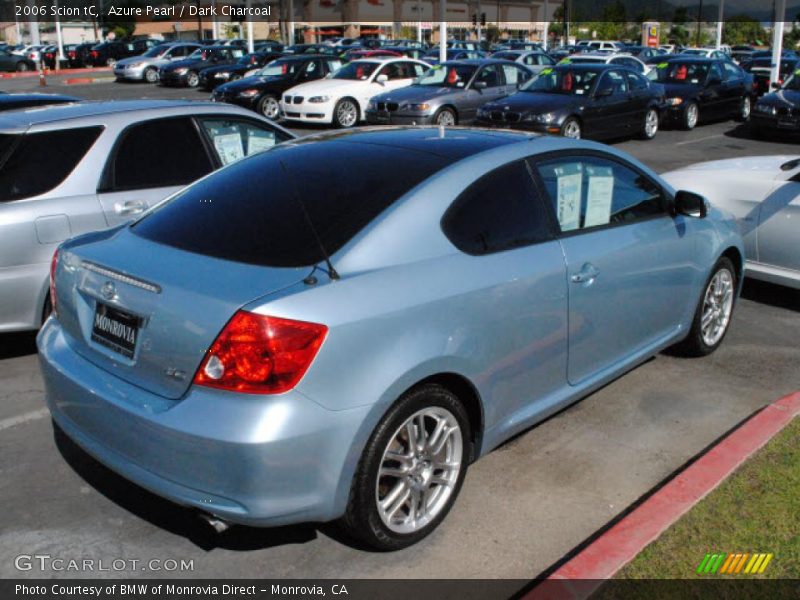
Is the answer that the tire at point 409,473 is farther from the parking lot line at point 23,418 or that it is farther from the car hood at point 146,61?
the car hood at point 146,61

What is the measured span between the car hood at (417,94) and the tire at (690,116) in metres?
5.41

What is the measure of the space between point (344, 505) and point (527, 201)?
170 centimetres

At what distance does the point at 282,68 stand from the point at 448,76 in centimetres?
588

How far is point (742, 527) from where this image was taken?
3555mm

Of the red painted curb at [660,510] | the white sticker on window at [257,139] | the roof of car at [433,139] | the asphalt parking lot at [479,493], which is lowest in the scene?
the asphalt parking lot at [479,493]

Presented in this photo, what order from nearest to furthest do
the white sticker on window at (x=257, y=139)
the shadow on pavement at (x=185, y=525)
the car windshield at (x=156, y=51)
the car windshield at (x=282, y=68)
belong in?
the shadow on pavement at (x=185, y=525), the white sticker on window at (x=257, y=139), the car windshield at (x=282, y=68), the car windshield at (x=156, y=51)

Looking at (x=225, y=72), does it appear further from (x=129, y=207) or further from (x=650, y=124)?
(x=129, y=207)

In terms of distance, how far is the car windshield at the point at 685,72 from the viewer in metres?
20.0

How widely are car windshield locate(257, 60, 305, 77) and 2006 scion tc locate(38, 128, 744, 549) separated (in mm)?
18283

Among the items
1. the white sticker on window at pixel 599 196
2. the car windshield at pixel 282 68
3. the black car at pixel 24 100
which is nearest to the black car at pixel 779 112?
the car windshield at pixel 282 68

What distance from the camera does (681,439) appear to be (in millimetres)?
4543

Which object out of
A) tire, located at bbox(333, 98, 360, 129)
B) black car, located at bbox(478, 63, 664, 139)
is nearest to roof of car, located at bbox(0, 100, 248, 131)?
black car, located at bbox(478, 63, 664, 139)

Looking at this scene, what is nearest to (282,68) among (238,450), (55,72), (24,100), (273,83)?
(273,83)

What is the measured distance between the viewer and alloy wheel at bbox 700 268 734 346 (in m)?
5.55
